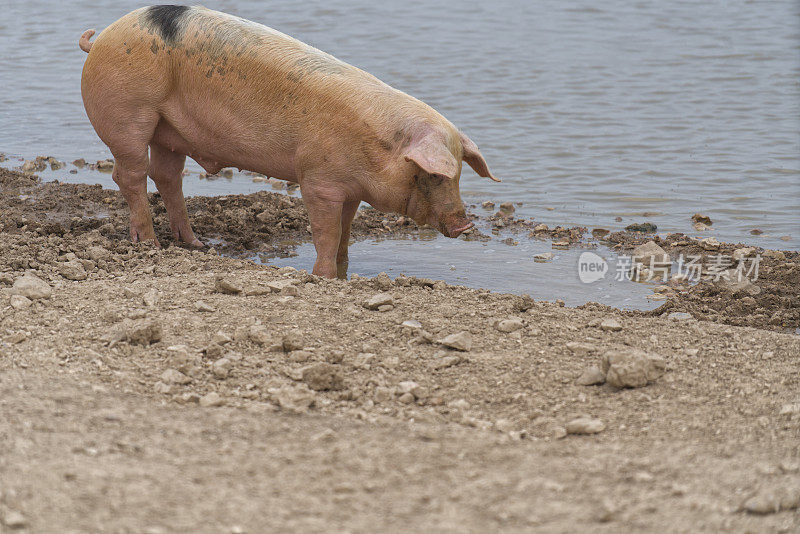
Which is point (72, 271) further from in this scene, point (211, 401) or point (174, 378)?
point (211, 401)

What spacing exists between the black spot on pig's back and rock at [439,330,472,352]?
307 centimetres

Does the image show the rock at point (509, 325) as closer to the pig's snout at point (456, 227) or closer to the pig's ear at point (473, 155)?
the pig's snout at point (456, 227)

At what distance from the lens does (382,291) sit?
17.5 ft

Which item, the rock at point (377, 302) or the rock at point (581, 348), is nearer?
the rock at point (581, 348)

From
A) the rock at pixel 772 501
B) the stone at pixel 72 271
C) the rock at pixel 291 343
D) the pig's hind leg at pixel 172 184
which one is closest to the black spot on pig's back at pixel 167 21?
the pig's hind leg at pixel 172 184

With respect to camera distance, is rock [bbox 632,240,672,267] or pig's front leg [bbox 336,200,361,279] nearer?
pig's front leg [bbox 336,200,361,279]

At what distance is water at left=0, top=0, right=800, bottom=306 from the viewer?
8.79 m

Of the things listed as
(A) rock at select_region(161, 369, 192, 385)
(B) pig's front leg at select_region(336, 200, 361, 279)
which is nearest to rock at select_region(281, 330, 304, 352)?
(A) rock at select_region(161, 369, 192, 385)

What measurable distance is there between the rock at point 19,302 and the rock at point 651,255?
4.33 metres

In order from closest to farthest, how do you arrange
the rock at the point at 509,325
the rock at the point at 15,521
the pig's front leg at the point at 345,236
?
the rock at the point at 15,521 → the rock at the point at 509,325 → the pig's front leg at the point at 345,236

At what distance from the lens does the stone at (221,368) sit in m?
3.94

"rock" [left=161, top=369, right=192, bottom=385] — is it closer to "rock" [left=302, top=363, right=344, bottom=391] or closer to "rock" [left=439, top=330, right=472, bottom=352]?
"rock" [left=302, top=363, right=344, bottom=391]

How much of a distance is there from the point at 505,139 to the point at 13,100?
7.55 m

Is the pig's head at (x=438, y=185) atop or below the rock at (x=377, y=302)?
atop
